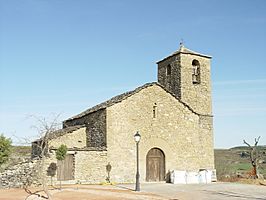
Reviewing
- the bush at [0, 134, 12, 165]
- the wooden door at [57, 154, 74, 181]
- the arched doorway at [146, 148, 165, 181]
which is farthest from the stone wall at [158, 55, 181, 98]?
the bush at [0, 134, 12, 165]

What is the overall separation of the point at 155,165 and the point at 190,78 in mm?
9133

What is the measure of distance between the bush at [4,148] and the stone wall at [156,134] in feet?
23.7

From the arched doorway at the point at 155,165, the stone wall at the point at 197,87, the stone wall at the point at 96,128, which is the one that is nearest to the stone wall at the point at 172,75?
the stone wall at the point at 197,87

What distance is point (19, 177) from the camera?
24.6m

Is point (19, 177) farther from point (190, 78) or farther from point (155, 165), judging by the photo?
point (190, 78)

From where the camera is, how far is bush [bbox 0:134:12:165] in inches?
1083

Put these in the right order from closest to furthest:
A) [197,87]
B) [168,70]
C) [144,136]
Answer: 1. [144,136]
2. [197,87]
3. [168,70]

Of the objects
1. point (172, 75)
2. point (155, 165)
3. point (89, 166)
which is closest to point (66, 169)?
point (89, 166)

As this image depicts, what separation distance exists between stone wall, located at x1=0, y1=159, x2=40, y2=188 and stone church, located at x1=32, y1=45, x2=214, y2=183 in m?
1.31

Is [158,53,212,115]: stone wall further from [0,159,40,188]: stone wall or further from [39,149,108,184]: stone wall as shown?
[0,159,40,188]: stone wall

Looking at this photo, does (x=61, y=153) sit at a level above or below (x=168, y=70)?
below

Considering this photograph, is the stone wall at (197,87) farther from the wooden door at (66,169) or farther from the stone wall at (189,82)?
the wooden door at (66,169)

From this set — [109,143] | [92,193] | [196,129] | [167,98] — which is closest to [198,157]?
[196,129]

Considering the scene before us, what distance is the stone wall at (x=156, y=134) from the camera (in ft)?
91.9
